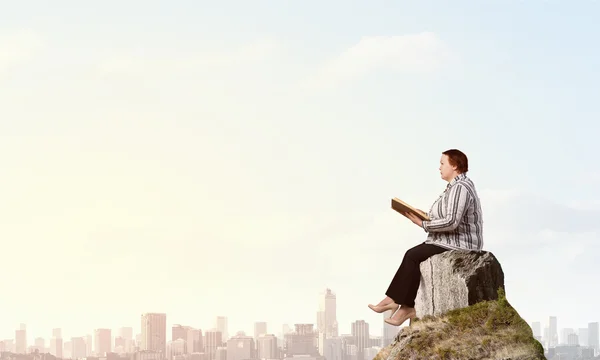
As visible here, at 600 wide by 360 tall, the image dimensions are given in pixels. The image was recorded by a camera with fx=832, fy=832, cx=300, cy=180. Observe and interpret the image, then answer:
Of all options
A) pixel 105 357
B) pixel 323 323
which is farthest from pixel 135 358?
pixel 323 323

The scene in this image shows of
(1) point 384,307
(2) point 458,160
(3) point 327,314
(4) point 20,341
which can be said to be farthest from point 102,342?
(2) point 458,160

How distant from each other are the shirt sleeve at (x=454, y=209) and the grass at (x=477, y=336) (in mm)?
1279

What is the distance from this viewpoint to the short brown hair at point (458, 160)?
13.5 metres

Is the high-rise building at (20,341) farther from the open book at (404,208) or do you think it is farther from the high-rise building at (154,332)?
the open book at (404,208)

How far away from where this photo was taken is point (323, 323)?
6300cm

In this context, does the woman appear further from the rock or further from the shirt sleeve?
the rock

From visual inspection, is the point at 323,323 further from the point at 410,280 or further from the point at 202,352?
the point at 410,280

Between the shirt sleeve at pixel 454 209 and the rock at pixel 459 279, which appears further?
the shirt sleeve at pixel 454 209

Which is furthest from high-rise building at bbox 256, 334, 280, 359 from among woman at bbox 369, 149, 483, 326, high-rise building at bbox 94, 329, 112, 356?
woman at bbox 369, 149, 483, 326

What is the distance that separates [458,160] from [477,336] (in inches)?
113

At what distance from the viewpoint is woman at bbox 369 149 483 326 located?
13.2 meters

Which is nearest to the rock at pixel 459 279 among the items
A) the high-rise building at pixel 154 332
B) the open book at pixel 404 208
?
the open book at pixel 404 208

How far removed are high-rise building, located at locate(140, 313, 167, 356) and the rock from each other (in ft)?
277

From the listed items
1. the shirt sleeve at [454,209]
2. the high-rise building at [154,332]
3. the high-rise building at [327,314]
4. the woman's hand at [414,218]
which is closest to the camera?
the shirt sleeve at [454,209]
